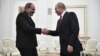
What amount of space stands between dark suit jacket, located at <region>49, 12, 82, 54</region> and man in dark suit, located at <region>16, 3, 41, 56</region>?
18.7 inches

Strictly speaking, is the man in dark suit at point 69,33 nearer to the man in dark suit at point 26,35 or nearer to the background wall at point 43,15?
the man in dark suit at point 26,35

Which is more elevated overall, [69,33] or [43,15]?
[43,15]

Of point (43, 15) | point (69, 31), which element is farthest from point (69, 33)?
point (43, 15)

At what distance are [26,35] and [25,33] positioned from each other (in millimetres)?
37

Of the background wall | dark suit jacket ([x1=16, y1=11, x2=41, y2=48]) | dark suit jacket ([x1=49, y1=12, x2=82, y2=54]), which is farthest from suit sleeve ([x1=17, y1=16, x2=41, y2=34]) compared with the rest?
the background wall

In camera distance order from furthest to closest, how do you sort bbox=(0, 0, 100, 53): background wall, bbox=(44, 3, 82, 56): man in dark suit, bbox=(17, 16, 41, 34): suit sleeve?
bbox=(0, 0, 100, 53): background wall → bbox=(17, 16, 41, 34): suit sleeve → bbox=(44, 3, 82, 56): man in dark suit

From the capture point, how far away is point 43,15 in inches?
468

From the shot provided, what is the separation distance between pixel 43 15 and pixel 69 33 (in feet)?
27.4

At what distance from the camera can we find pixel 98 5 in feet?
37.1

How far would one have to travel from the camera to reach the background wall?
447 inches

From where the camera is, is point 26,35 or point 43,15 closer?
point 26,35

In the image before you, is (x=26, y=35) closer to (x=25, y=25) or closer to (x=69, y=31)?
(x=25, y=25)

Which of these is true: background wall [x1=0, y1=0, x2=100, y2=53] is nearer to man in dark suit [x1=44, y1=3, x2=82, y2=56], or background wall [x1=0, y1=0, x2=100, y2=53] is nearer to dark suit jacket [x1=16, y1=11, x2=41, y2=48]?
man in dark suit [x1=44, y1=3, x2=82, y2=56]

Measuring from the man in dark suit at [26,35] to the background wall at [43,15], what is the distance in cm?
801
